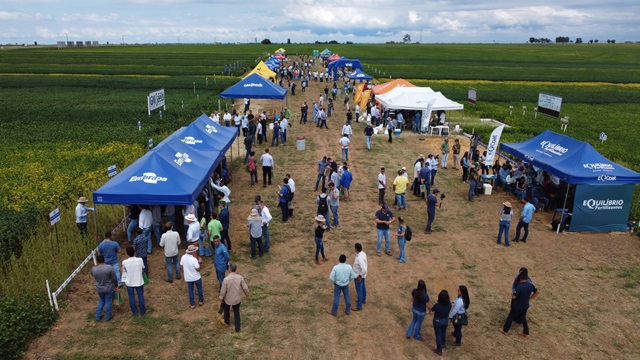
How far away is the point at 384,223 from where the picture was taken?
1162cm

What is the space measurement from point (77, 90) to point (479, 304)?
45544 millimetres

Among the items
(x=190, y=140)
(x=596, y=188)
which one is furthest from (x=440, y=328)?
(x=190, y=140)

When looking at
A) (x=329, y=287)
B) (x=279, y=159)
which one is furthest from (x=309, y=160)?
(x=329, y=287)

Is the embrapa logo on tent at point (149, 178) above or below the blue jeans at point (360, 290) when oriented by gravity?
above

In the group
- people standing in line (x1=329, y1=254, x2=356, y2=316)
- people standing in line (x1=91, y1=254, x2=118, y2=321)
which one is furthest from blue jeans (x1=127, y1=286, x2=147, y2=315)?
people standing in line (x1=329, y1=254, x2=356, y2=316)

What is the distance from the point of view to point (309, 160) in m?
20.7

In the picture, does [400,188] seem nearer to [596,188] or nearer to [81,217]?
[596,188]

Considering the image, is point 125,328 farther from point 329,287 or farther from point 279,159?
point 279,159

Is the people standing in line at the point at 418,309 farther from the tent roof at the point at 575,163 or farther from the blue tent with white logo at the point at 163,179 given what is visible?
the tent roof at the point at 575,163

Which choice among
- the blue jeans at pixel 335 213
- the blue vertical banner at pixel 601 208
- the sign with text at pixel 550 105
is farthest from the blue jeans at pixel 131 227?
the sign with text at pixel 550 105

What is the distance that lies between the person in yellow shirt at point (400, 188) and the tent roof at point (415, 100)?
11.7 m

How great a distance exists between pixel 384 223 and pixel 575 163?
7.07 meters

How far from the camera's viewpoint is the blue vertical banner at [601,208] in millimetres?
13797

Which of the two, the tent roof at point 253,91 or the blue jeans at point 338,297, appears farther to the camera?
the tent roof at point 253,91
